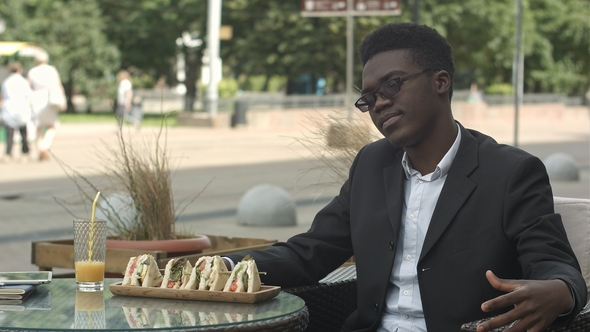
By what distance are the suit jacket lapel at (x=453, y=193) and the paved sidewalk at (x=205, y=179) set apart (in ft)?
6.40

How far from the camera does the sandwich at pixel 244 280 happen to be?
2754 millimetres

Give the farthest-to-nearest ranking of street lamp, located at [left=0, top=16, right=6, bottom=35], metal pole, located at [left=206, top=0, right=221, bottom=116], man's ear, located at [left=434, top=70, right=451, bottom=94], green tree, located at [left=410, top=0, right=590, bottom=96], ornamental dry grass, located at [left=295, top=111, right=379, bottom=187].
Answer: street lamp, located at [left=0, top=16, right=6, bottom=35] < green tree, located at [left=410, top=0, right=590, bottom=96] < metal pole, located at [left=206, top=0, right=221, bottom=116] < ornamental dry grass, located at [left=295, top=111, right=379, bottom=187] < man's ear, located at [left=434, top=70, right=451, bottom=94]

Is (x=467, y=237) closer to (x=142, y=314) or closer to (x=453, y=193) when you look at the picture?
(x=453, y=193)

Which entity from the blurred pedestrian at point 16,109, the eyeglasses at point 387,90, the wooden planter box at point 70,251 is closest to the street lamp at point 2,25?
the blurred pedestrian at point 16,109

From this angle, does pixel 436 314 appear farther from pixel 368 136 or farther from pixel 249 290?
pixel 368 136

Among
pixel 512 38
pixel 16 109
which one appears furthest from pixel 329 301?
pixel 512 38

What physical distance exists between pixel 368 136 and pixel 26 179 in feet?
35.0

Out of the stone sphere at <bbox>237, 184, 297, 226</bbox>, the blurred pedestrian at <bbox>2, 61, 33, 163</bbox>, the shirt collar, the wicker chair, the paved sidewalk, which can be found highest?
the shirt collar

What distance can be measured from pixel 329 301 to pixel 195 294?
0.86 metres

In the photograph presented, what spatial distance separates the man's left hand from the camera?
101 inches

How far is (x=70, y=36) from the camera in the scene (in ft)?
147

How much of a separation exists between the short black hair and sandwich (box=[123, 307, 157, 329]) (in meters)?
1.07

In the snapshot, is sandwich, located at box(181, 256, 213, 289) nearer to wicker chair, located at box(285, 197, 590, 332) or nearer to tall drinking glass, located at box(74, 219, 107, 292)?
tall drinking glass, located at box(74, 219, 107, 292)

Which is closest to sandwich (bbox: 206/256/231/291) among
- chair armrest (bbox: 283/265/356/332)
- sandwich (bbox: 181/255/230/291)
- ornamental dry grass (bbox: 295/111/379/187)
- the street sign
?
sandwich (bbox: 181/255/230/291)
